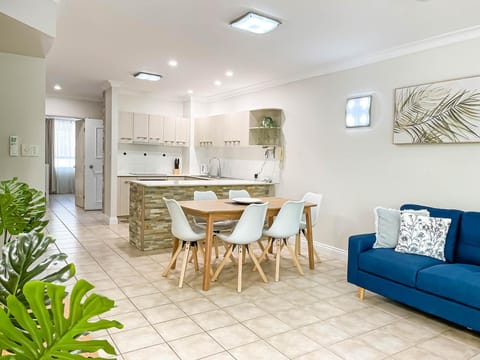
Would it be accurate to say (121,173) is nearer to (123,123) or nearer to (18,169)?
(123,123)

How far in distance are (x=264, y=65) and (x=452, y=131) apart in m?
2.54

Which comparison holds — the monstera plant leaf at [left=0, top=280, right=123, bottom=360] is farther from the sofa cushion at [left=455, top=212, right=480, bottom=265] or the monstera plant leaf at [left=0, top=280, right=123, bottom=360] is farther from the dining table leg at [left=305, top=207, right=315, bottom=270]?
the dining table leg at [left=305, top=207, right=315, bottom=270]

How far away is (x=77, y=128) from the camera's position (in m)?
9.15

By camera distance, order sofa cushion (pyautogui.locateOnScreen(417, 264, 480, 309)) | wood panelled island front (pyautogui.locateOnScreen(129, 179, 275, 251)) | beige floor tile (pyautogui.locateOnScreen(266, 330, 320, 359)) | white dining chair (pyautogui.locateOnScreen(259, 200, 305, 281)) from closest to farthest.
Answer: beige floor tile (pyautogui.locateOnScreen(266, 330, 320, 359)) < sofa cushion (pyautogui.locateOnScreen(417, 264, 480, 309)) < white dining chair (pyautogui.locateOnScreen(259, 200, 305, 281)) < wood panelled island front (pyautogui.locateOnScreen(129, 179, 275, 251))

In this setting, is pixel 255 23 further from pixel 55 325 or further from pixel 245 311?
pixel 55 325

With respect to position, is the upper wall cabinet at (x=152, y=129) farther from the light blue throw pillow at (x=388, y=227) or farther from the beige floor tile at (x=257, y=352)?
the beige floor tile at (x=257, y=352)

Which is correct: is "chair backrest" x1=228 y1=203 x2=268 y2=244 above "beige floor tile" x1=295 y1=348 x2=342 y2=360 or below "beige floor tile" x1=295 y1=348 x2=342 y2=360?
above

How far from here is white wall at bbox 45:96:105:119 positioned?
8.20m

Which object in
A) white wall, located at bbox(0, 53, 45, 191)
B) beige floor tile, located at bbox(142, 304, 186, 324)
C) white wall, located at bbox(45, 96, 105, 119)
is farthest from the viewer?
white wall, located at bbox(45, 96, 105, 119)

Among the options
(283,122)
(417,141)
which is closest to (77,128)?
(283,122)

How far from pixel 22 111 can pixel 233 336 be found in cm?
288

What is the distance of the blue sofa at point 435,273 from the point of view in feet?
8.93

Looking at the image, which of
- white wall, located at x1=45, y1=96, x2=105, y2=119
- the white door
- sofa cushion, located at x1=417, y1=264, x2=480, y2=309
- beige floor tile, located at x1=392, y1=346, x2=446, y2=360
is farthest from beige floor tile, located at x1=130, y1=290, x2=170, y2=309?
white wall, located at x1=45, y1=96, x2=105, y2=119

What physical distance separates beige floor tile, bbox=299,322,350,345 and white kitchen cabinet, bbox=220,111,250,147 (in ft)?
12.8
